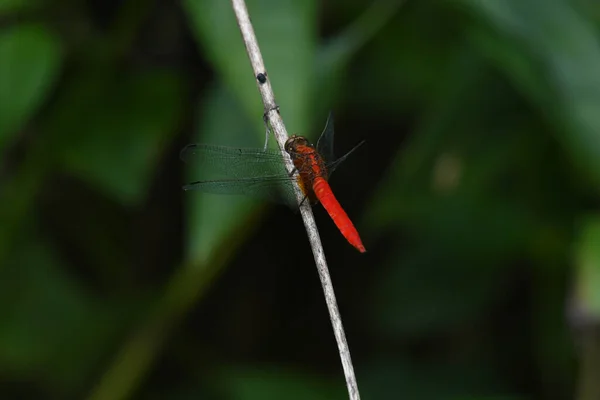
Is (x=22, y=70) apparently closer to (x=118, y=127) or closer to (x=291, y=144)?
(x=118, y=127)

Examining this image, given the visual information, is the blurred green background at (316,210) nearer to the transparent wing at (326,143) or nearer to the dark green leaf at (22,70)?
the dark green leaf at (22,70)

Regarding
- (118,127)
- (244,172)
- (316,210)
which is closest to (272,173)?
(244,172)

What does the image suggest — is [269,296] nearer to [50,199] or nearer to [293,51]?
[50,199]

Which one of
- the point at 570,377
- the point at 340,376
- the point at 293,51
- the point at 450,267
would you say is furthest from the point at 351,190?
the point at 293,51

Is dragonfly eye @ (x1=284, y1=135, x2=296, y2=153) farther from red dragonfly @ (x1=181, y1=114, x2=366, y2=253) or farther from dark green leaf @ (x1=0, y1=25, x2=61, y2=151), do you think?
dark green leaf @ (x1=0, y1=25, x2=61, y2=151)

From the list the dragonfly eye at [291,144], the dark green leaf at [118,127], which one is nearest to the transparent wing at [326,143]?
the dragonfly eye at [291,144]

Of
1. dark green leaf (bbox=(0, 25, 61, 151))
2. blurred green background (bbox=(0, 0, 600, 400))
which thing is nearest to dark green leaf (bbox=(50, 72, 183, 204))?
blurred green background (bbox=(0, 0, 600, 400))
